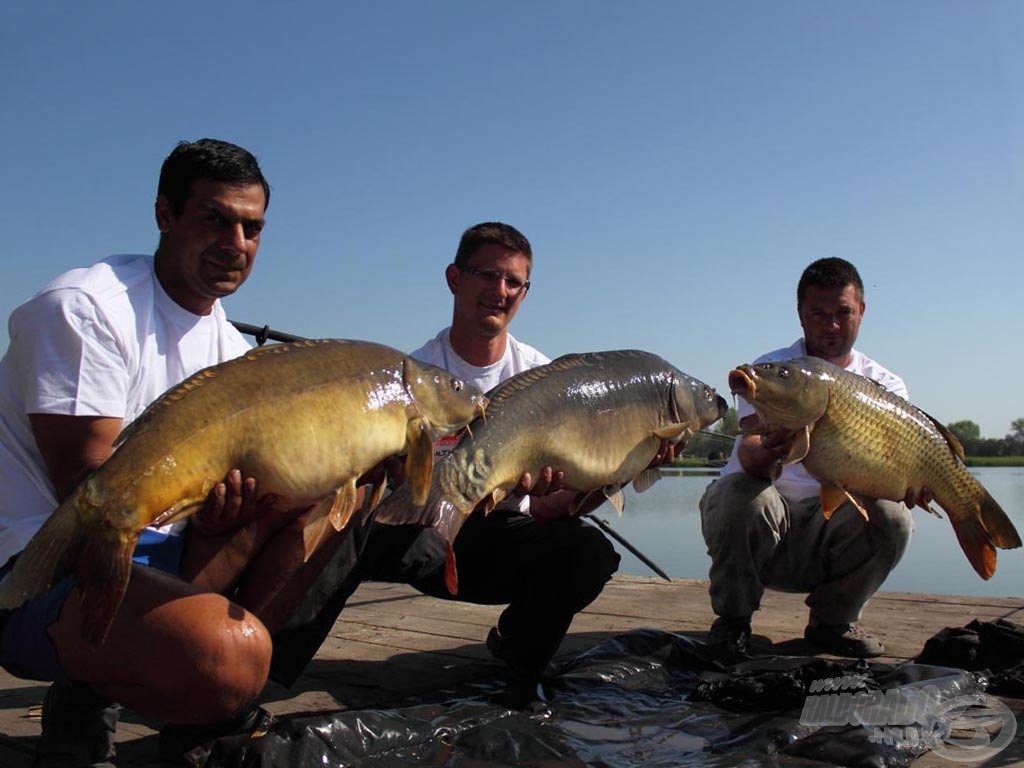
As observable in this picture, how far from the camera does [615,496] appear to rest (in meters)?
3.13

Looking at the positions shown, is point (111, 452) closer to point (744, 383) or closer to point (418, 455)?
point (418, 455)

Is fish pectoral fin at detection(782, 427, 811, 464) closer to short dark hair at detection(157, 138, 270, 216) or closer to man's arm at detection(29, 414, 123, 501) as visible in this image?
short dark hair at detection(157, 138, 270, 216)

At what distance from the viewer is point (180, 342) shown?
258 centimetres

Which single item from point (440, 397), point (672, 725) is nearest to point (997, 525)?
point (672, 725)

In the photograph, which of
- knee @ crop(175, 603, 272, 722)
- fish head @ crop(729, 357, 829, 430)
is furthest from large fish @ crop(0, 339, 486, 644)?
fish head @ crop(729, 357, 829, 430)

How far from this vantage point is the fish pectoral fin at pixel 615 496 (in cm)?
306

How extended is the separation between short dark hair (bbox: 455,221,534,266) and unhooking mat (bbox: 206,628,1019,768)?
1.52 m

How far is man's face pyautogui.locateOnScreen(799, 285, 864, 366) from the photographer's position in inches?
157

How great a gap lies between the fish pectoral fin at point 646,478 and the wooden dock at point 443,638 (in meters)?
0.80

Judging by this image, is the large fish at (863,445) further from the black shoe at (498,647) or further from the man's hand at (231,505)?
the man's hand at (231,505)

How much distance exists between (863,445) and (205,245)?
2.24 meters

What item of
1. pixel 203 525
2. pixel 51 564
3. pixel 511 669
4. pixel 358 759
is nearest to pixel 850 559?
pixel 511 669

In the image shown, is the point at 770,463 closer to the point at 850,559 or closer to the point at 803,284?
the point at 850,559

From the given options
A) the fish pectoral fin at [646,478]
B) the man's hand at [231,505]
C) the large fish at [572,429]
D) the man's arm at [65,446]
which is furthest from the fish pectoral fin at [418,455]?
the fish pectoral fin at [646,478]
